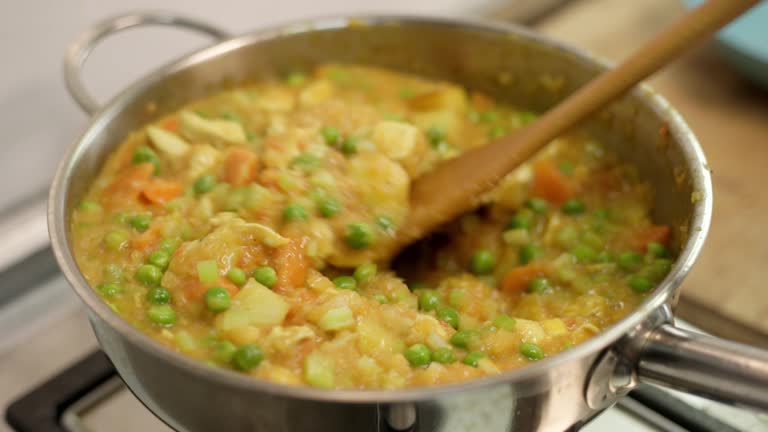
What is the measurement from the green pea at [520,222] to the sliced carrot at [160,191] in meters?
0.72

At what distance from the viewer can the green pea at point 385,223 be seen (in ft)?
5.46

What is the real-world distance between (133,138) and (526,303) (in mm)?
958

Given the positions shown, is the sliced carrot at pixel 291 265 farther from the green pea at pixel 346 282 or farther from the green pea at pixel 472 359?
the green pea at pixel 472 359

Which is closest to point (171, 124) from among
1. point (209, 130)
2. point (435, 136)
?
point (209, 130)

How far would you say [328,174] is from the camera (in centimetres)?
170

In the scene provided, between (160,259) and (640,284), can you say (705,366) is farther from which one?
(160,259)

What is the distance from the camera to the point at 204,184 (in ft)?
5.54

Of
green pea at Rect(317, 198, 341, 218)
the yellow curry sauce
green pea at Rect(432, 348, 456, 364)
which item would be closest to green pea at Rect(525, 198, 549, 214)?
the yellow curry sauce

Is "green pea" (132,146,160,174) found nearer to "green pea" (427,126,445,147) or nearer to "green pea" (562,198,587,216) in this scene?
"green pea" (427,126,445,147)

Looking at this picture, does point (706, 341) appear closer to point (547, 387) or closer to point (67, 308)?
point (547, 387)

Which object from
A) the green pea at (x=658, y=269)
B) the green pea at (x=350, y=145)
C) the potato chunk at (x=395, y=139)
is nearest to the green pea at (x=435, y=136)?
the potato chunk at (x=395, y=139)

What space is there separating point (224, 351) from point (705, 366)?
2.37ft

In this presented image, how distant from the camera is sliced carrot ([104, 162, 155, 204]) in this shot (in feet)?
5.62

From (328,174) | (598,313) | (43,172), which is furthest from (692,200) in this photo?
(43,172)
